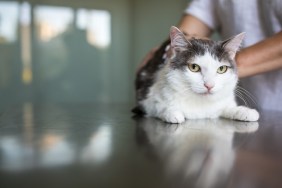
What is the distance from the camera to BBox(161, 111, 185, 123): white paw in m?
1.05

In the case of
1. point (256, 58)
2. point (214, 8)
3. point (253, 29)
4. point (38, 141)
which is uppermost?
point (214, 8)

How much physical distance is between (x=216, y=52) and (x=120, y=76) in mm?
3577

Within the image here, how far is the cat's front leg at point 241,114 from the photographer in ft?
3.60

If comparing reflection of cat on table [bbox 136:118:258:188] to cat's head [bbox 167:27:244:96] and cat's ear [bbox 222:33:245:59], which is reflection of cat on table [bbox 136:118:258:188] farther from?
cat's ear [bbox 222:33:245:59]

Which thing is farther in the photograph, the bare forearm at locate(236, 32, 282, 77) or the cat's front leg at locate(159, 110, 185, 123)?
the bare forearm at locate(236, 32, 282, 77)

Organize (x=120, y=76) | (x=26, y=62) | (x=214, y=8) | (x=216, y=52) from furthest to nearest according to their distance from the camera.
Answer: (x=120, y=76), (x=26, y=62), (x=214, y=8), (x=216, y=52)

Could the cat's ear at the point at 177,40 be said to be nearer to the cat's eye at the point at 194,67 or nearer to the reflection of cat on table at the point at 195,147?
the cat's eye at the point at 194,67

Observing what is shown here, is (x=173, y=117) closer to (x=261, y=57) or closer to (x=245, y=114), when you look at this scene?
(x=245, y=114)

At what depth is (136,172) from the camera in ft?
1.70

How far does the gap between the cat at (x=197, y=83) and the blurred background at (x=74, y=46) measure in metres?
2.84

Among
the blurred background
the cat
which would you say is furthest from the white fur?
the blurred background

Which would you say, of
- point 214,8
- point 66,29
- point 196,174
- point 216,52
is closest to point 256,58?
point 216,52

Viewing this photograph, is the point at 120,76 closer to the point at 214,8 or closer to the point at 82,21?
the point at 82,21

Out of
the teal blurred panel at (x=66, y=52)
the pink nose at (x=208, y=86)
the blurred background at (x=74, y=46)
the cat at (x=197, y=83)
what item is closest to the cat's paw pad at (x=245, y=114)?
the cat at (x=197, y=83)
